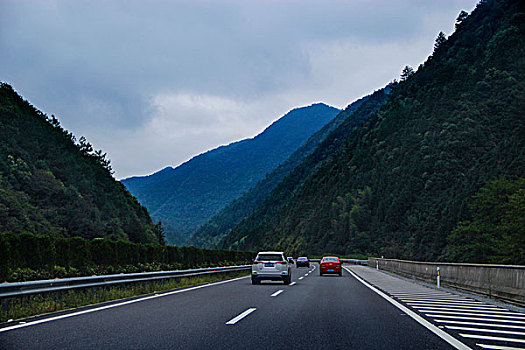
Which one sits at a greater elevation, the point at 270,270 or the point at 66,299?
the point at 66,299

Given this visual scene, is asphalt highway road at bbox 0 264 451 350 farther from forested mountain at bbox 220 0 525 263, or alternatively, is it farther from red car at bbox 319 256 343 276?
forested mountain at bbox 220 0 525 263

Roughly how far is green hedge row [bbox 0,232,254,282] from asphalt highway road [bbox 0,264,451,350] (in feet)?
12.7

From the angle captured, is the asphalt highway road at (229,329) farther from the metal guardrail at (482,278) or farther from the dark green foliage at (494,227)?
the dark green foliage at (494,227)

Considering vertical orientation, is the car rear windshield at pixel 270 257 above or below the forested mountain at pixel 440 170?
below

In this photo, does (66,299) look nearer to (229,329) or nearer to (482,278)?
(229,329)

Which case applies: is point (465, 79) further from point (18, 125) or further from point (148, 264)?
point (148, 264)

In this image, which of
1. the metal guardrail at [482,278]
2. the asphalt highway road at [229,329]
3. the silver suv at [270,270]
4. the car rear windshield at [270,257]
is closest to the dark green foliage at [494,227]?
the metal guardrail at [482,278]

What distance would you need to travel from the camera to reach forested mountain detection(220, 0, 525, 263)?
262 feet

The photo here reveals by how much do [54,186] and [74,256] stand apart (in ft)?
265

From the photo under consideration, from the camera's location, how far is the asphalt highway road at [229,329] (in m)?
7.25

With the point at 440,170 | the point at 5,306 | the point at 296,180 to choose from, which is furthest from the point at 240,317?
the point at 296,180

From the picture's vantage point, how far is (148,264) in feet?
79.0

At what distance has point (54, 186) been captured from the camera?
92312 millimetres

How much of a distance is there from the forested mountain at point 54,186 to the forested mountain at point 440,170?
4568 cm
